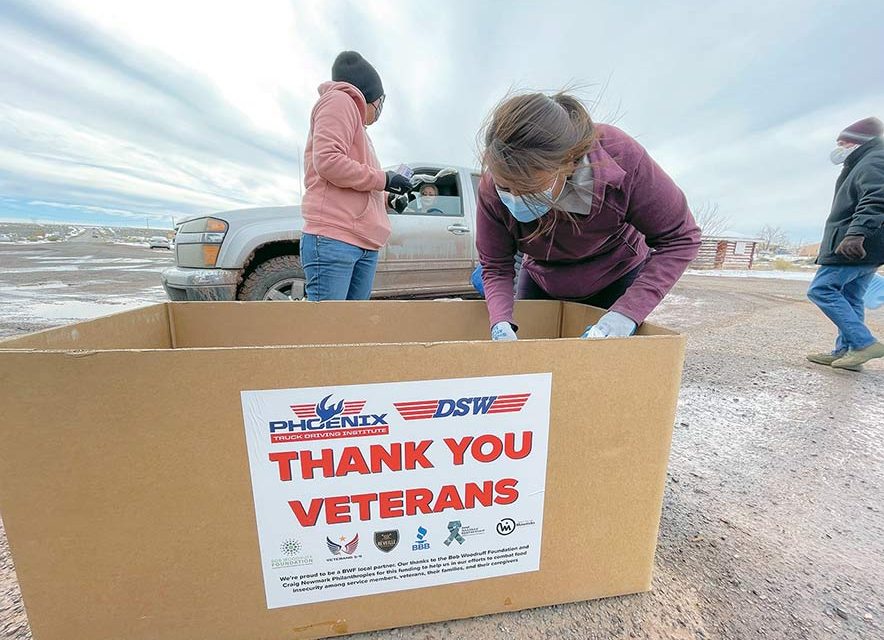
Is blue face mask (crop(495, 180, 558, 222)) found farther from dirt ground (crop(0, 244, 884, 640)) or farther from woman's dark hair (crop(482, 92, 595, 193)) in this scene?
dirt ground (crop(0, 244, 884, 640))

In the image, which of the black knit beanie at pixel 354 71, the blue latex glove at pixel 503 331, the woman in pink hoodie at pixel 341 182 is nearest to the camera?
the blue latex glove at pixel 503 331

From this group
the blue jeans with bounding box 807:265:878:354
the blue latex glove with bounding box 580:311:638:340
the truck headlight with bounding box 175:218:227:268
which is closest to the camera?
the blue latex glove with bounding box 580:311:638:340

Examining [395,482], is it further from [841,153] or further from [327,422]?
[841,153]

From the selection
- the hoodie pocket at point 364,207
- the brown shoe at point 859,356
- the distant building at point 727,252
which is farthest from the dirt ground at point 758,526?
the distant building at point 727,252

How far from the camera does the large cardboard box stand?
2.35 feet

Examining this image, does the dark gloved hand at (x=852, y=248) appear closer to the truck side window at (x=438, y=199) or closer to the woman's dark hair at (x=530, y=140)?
the woman's dark hair at (x=530, y=140)

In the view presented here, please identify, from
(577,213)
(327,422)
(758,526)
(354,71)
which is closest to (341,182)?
(354,71)

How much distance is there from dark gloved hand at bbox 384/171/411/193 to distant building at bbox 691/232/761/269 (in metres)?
20.6

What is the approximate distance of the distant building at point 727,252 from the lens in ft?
64.0

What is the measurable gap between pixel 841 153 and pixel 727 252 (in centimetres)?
2183

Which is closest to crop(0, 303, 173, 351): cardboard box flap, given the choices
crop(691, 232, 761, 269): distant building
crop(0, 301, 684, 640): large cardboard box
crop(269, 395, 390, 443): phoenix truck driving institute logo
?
crop(0, 301, 684, 640): large cardboard box

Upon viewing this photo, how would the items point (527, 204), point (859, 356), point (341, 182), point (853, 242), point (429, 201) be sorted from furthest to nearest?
point (429, 201) → point (859, 356) → point (853, 242) → point (341, 182) → point (527, 204)

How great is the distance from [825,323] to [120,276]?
11933 millimetres

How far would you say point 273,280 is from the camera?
311cm
